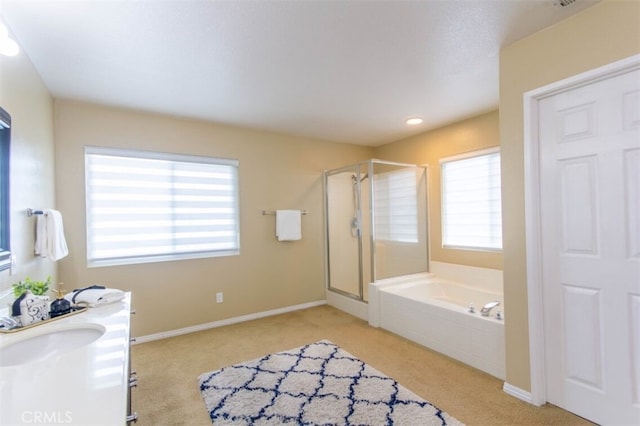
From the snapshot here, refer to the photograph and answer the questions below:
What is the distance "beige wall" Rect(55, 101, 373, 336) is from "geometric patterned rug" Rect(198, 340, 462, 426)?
3.76 feet

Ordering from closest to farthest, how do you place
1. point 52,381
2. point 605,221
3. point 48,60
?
point 52,381
point 605,221
point 48,60

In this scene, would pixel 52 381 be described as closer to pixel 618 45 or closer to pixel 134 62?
pixel 134 62

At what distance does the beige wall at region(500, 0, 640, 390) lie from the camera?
1685mm

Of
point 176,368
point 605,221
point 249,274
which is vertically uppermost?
point 605,221

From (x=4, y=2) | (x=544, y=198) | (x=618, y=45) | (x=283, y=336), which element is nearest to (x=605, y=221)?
(x=544, y=198)

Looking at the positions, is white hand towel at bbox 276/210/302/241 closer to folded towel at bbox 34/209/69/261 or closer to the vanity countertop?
folded towel at bbox 34/209/69/261

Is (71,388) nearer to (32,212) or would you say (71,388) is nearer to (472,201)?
(32,212)

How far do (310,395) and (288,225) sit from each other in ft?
7.03

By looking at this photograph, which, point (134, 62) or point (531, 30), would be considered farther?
point (134, 62)

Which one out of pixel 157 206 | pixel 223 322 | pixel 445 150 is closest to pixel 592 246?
pixel 445 150

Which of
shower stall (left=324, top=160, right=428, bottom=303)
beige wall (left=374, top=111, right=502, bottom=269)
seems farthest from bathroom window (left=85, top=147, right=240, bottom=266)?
beige wall (left=374, top=111, right=502, bottom=269)

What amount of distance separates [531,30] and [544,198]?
1018 millimetres

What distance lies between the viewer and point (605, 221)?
170 cm

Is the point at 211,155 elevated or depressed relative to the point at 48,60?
depressed
